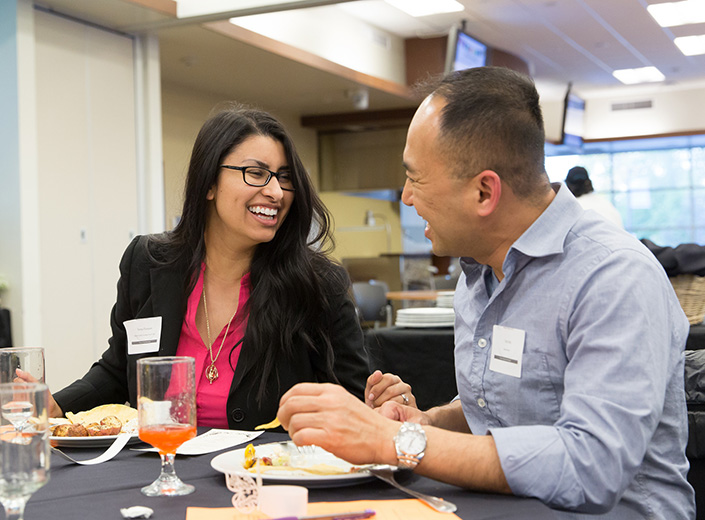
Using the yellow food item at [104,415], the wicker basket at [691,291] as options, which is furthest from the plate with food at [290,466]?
the wicker basket at [691,291]

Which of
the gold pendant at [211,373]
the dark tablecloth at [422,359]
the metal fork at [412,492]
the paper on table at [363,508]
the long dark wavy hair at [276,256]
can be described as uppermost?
the long dark wavy hair at [276,256]

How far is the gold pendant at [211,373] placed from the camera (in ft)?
6.26

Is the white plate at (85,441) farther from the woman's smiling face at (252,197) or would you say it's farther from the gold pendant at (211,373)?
the woman's smiling face at (252,197)

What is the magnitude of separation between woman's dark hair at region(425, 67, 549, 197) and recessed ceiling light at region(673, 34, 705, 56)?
807cm

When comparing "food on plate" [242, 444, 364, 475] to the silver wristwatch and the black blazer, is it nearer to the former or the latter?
the silver wristwatch

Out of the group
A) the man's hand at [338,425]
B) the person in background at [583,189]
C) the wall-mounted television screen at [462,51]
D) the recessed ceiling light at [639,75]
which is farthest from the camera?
the recessed ceiling light at [639,75]

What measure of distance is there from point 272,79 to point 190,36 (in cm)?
169

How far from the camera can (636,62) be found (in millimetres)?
9570

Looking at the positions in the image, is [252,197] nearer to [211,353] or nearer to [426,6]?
[211,353]

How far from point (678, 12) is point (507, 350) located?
7.24 metres

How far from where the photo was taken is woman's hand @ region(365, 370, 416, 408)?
149 cm

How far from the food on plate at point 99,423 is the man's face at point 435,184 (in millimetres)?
679

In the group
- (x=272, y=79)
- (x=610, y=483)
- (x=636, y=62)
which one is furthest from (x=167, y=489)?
(x=636, y=62)

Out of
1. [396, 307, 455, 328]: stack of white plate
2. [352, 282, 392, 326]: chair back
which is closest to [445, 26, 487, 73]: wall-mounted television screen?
[352, 282, 392, 326]: chair back
